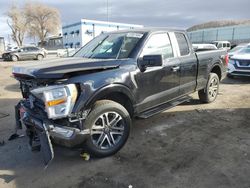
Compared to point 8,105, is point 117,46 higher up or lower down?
higher up

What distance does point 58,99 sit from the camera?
335 centimetres

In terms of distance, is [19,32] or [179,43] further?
[19,32]

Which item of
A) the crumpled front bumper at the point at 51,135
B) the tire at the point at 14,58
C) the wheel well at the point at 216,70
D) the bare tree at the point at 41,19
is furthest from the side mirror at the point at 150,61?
the bare tree at the point at 41,19

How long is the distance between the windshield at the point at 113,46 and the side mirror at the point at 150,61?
303 mm

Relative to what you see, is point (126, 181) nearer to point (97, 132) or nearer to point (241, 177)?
point (97, 132)

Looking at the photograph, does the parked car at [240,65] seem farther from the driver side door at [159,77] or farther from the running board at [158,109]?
the driver side door at [159,77]

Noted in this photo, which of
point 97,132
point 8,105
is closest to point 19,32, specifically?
point 8,105

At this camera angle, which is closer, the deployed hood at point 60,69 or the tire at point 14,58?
the deployed hood at point 60,69

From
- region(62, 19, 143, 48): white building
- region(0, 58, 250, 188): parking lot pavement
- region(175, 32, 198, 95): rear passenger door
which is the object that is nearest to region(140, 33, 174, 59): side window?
region(175, 32, 198, 95): rear passenger door

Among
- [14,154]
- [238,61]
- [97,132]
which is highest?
[238,61]

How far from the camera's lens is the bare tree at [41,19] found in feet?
202

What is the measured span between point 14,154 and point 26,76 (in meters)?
1.36

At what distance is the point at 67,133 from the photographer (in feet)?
11.2

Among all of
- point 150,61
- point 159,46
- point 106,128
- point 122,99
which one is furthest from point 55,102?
point 159,46
